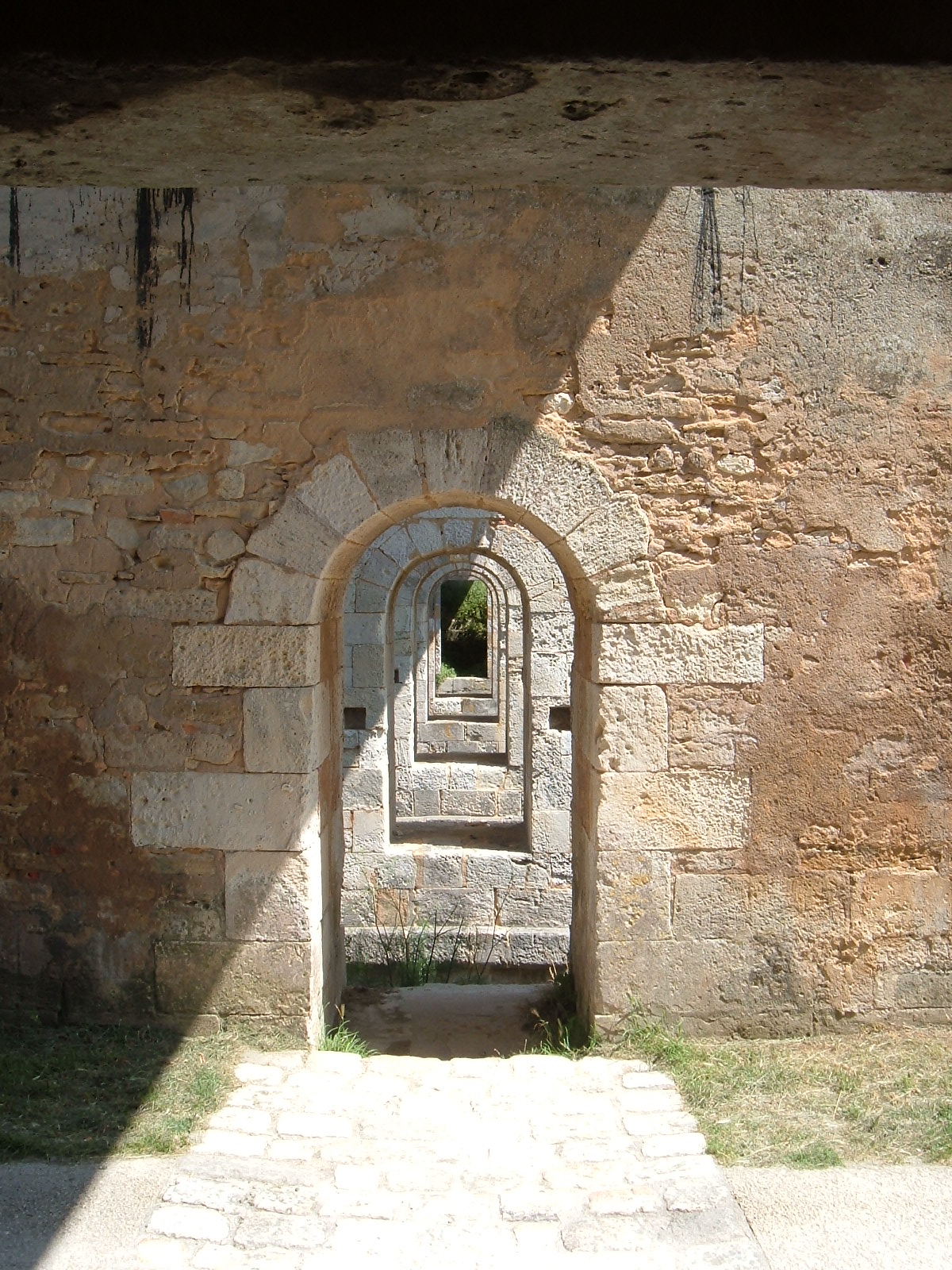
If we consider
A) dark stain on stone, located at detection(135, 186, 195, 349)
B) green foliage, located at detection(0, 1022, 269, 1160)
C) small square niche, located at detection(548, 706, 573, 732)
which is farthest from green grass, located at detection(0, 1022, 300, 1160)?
small square niche, located at detection(548, 706, 573, 732)

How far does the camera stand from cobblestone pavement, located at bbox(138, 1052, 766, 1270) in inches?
116

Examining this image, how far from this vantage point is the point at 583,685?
4645 millimetres

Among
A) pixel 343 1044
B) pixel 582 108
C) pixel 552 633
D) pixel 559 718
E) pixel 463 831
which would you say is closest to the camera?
pixel 582 108

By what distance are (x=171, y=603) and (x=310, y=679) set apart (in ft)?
2.03

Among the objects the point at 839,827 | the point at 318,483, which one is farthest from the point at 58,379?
the point at 839,827

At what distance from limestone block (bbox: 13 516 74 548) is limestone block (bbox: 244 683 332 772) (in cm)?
95

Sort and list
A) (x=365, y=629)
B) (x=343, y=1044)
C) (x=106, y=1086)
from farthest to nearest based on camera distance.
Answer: (x=365, y=629) < (x=343, y=1044) < (x=106, y=1086)

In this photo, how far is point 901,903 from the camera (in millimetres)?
4316

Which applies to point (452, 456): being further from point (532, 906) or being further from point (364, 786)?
point (532, 906)

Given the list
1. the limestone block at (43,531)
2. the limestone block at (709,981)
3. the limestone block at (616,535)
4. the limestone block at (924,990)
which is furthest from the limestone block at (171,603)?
the limestone block at (924,990)

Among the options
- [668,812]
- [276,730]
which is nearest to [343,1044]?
[276,730]

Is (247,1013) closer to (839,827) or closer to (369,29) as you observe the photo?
(839,827)

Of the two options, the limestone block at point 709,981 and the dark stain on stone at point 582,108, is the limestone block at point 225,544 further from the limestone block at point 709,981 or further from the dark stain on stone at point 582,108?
the dark stain on stone at point 582,108

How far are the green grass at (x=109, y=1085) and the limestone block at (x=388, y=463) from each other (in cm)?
216
